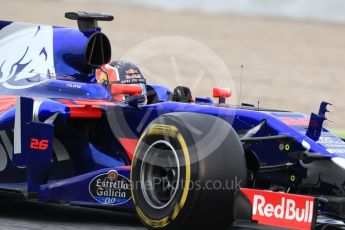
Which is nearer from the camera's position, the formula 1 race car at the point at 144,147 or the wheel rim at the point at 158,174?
the formula 1 race car at the point at 144,147

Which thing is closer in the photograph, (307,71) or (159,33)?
(307,71)

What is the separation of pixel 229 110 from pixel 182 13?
111 feet

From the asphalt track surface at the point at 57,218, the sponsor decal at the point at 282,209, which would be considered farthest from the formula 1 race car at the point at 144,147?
the asphalt track surface at the point at 57,218

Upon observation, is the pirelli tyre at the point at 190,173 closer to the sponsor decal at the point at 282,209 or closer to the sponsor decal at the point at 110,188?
the sponsor decal at the point at 282,209

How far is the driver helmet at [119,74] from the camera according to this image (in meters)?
9.77

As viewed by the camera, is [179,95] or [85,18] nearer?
[179,95]

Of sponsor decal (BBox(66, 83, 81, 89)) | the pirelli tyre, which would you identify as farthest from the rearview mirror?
the pirelli tyre

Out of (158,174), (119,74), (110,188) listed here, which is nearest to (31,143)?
(110,188)

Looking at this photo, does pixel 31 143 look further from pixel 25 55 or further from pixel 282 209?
pixel 282 209

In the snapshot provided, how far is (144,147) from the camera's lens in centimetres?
742

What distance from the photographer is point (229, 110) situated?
816 cm

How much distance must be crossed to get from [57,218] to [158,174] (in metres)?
1.70

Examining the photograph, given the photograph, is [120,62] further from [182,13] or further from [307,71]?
[182,13]

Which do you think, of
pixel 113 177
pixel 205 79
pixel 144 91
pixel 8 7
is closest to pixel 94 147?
pixel 113 177
